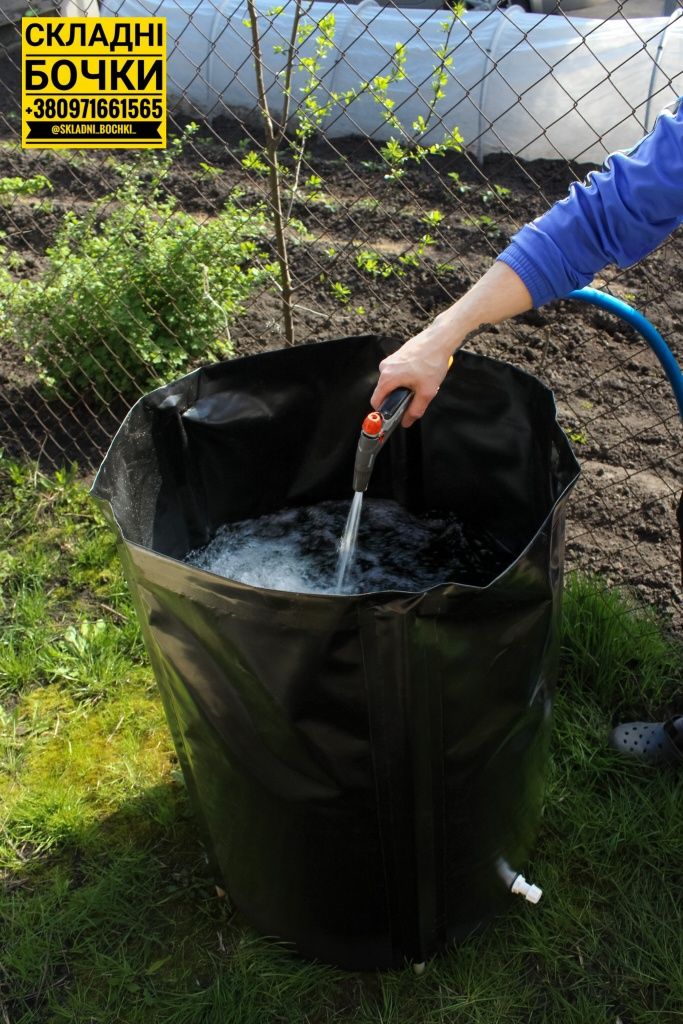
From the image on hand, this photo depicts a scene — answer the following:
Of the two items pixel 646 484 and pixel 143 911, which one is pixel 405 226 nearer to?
pixel 646 484

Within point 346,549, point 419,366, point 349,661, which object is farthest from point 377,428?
point 346,549

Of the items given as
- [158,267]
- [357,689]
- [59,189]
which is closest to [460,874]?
[357,689]

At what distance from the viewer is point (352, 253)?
399cm

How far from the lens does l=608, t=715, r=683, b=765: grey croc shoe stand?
201 cm

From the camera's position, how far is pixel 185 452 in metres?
1.88

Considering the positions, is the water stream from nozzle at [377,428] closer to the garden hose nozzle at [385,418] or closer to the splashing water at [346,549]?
the garden hose nozzle at [385,418]

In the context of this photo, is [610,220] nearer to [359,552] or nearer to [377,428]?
[377,428]

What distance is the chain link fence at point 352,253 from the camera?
269cm

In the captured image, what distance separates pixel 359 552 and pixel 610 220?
0.89 m

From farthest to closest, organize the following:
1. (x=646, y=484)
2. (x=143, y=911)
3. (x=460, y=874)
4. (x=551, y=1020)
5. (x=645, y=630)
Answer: (x=646, y=484) → (x=645, y=630) → (x=143, y=911) → (x=551, y=1020) → (x=460, y=874)

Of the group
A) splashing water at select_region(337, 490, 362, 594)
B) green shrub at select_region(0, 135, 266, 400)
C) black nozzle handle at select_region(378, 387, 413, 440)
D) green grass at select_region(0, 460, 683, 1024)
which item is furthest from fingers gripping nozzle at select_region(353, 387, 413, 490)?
green shrub at select_region(0, 135, 266, 400)

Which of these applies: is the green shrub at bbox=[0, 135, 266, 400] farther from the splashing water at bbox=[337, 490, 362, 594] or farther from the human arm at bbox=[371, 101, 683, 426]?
the human arm at bbox=[371, 101, 683, 426]

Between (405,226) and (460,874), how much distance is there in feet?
11.0

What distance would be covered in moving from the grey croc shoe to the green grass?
0.03 metres
